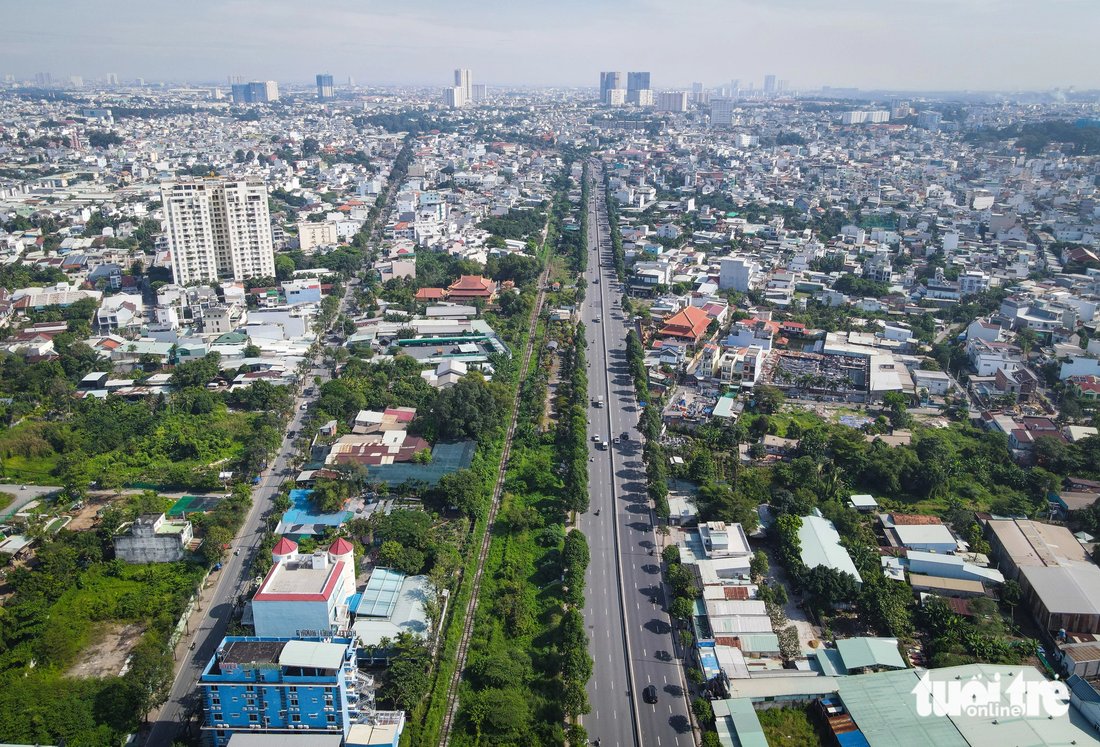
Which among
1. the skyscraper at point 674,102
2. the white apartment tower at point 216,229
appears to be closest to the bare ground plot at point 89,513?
the white apartment tower at point 216,229

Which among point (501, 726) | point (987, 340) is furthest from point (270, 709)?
point (987, 340)

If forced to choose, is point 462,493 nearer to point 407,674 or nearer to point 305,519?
point 305,519

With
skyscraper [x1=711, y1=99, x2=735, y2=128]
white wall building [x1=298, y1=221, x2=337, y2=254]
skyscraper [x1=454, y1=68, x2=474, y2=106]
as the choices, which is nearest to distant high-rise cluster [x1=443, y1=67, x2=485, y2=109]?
skyscraper [x1=454, y1=68, x2=474, y2=106]

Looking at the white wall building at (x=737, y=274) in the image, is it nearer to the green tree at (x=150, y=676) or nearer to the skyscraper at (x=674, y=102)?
the green tree at (x=150, y=676)

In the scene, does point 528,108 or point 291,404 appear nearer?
point 291,404

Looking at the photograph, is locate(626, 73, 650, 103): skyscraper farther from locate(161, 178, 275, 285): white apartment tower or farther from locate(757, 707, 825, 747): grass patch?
locate(757, 707, 825, 747): grass patch

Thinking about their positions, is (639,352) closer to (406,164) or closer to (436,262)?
(436,262)
